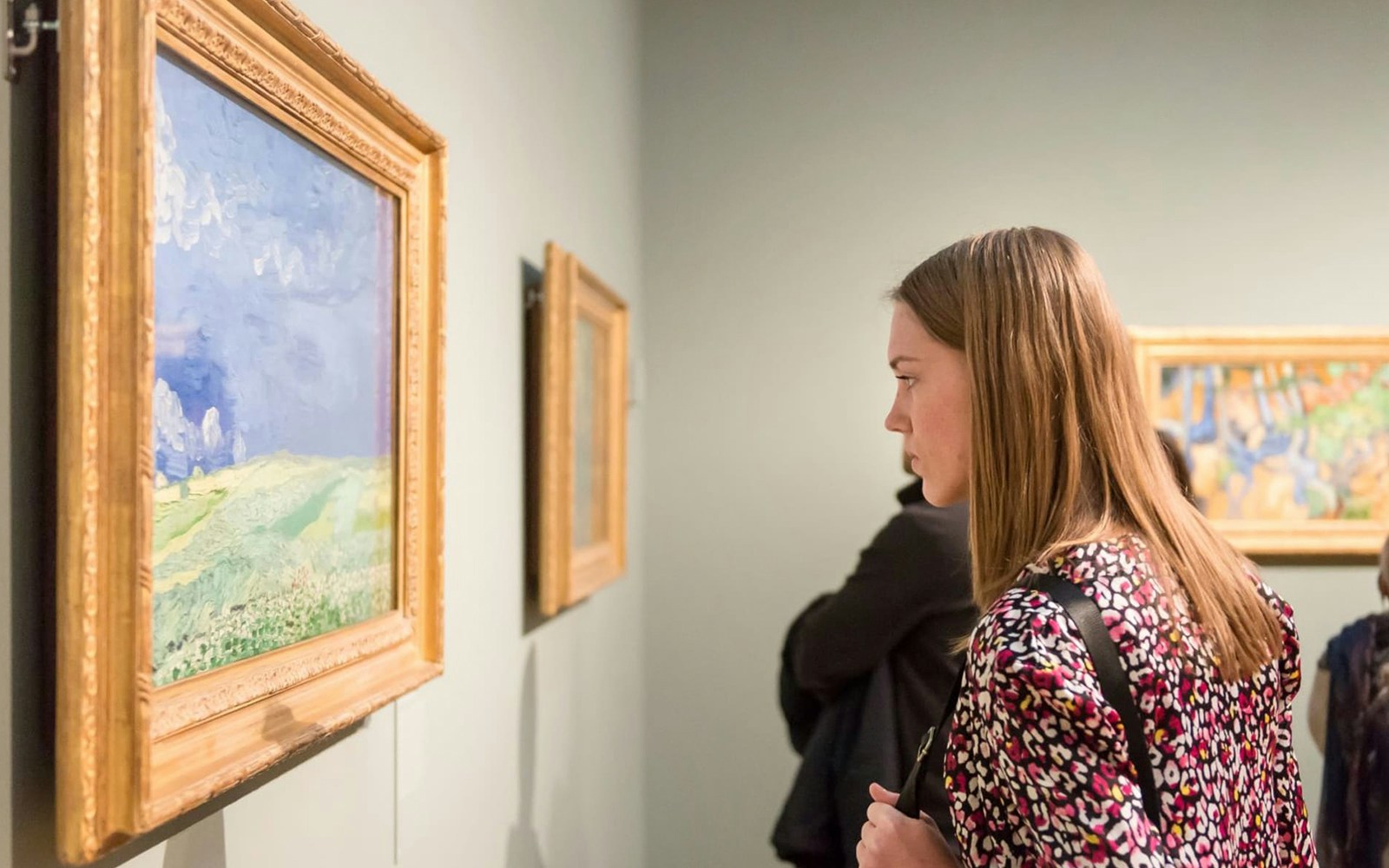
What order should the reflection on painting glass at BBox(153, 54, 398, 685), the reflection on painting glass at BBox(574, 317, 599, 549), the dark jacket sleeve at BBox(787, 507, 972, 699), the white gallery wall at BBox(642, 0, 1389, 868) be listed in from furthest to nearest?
1. the white gallery wall at BBox(642, 0, 1389, 868)
2. the reflection on painting glass at BBox(574, 317, 599, 549)
3. the dark jacket sleeve at BBox(787, 507, 972, 699)
4. the reflection on painting glass at BBox(153, 54, 398, 685)

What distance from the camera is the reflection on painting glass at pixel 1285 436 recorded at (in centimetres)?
337

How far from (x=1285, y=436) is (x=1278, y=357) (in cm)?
23

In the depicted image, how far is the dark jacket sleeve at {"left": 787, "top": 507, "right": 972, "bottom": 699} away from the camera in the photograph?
2014mm

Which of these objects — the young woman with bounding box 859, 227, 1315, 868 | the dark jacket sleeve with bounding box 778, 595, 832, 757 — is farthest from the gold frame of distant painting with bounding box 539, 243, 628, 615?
the young woman with bounding box 859, 227, 1315, 868

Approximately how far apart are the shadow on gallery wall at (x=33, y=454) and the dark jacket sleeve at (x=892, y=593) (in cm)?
148

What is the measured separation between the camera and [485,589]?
1818 millimetres

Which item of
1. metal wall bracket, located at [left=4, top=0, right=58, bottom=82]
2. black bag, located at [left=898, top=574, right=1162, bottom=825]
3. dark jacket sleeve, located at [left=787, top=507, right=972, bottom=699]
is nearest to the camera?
metal wall bracket, located at [left=4, top=0, right=58, bottom=82]

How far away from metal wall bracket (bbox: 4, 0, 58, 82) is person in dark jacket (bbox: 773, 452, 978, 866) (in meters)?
1.57

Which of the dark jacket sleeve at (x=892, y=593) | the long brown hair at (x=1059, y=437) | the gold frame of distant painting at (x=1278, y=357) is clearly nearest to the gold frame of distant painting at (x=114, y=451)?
the long brown hair at (x=1059, y=437)

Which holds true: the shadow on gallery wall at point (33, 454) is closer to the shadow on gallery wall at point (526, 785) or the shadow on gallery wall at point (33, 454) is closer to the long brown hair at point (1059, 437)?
the long brown hair at point (1059, 437)

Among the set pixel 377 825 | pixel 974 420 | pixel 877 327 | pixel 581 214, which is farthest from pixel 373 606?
pixel 877 327

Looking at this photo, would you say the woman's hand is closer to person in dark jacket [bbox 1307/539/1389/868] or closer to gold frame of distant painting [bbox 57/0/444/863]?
gold frame of distant painting [bbox 57/0/444/863]

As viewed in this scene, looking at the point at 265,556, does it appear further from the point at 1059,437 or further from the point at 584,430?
the point at 584,430

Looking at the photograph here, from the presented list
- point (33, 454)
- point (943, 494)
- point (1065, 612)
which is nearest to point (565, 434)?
point (943, 494)
